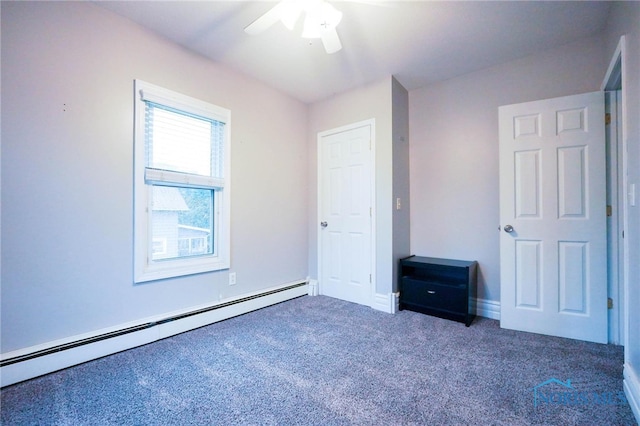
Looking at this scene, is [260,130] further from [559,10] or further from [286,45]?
[559,10]

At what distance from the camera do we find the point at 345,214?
333 cm

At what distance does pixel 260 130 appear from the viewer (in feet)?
10.1

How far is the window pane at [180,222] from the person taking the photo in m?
2.32

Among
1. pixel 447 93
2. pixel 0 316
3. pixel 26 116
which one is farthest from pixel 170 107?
pixel 447 93

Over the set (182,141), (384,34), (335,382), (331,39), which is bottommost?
(335,382)

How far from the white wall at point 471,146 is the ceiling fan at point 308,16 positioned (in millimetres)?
1743

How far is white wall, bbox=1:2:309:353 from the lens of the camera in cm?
166

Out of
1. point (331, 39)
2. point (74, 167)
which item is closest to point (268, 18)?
point (331, 39)

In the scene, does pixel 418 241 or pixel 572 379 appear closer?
pixel 572 379

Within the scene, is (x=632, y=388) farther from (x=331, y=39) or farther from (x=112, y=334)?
(x=112, y=334)

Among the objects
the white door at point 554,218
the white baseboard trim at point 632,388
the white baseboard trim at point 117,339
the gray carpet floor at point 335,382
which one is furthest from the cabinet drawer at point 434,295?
the white baseboard trim at point 117,339

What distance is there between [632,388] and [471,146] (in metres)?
2.18

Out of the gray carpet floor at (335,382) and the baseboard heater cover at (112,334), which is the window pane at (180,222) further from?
the gray carpet floor at (335,382)

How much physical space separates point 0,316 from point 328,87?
3315mm
